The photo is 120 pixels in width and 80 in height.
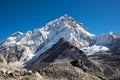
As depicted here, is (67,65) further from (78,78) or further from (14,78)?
(14,78)

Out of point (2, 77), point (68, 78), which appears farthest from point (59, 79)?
point (2, 77)

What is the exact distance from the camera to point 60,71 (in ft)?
91.1

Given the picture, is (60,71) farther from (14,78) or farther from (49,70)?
(14,78)

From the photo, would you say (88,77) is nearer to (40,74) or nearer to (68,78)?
(68,78)

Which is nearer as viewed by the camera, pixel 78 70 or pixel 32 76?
pixel 32 76

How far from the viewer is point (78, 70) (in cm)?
2820

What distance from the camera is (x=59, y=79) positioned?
2708 centimetres

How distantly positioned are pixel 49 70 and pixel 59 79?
47.4 inches

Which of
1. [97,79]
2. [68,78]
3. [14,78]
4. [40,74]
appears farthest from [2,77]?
[97,79]

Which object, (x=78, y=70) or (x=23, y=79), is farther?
(x=78, y=70)

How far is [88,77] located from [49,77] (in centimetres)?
323

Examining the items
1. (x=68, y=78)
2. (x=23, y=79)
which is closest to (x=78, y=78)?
(x=68, y=78)

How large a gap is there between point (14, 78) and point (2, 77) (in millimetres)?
1458

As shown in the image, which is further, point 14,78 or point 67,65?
point 67,65
